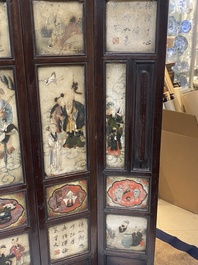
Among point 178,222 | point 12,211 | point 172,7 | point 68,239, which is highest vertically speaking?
point 172,7

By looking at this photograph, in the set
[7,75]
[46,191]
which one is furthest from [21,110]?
[46,191]

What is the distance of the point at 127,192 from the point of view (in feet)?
4.85

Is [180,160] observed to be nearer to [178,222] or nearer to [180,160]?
[180,160]

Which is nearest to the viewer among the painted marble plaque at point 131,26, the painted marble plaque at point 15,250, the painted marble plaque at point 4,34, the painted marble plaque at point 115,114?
the painted marble plaque at point 4,34

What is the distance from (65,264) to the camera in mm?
1537

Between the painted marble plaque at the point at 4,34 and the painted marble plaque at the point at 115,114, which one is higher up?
the painted marble plaque at the point at 4,34

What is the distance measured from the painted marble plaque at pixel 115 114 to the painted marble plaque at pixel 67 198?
0.17 metres

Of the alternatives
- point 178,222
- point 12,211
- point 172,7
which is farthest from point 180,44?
point 12,211

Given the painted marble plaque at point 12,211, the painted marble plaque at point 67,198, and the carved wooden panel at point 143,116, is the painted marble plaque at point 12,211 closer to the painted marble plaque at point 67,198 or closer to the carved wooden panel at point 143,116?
the painted marble plaque at point 67,198

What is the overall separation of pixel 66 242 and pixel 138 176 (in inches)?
18.7

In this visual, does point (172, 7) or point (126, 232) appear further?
point (172, 7)

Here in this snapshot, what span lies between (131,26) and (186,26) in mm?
1992

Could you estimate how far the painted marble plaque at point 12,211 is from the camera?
133 cm

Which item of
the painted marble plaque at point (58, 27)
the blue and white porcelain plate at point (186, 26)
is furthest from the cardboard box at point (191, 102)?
the painted marble plaque at point (58, 27)
